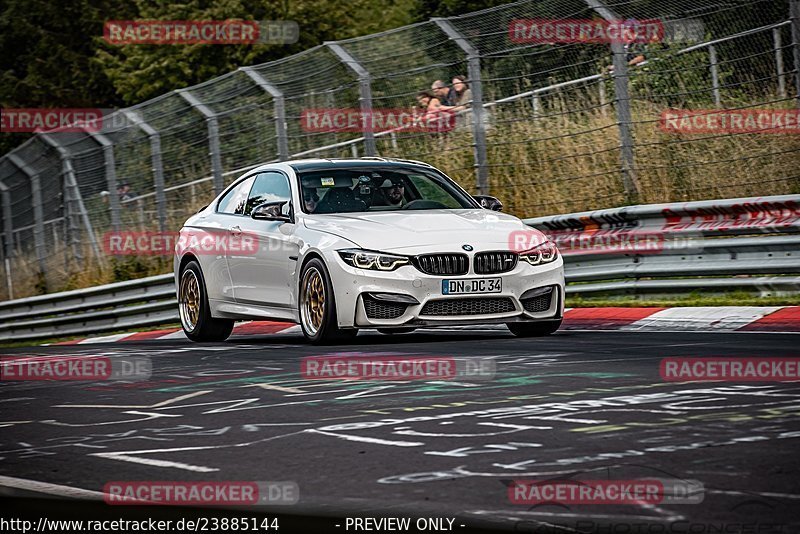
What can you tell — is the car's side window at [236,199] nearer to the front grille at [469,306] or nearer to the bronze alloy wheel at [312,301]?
the bronze alloy wheel at [312,301]

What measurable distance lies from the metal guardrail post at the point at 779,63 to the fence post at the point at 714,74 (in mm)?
651

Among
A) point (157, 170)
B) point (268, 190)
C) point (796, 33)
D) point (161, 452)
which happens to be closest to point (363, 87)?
point (268, 190)

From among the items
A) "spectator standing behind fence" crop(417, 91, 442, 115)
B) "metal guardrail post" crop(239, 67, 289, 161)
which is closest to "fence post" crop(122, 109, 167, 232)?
"metal guardrail post" crop(239, 67, 289, 161)

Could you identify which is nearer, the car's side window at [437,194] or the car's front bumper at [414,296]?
the car's front bumper at [414,296]

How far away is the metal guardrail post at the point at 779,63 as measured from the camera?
1353 centimetres

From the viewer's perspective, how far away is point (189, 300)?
1392cm

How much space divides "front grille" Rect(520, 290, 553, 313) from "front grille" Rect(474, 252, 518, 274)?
0.30 metres

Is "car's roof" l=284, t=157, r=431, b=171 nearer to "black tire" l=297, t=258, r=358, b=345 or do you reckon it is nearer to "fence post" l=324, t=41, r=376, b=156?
"black tire" l=297, t=258, r=358, b=345

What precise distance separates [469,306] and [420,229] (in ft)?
2.42

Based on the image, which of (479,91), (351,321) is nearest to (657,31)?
Answer: (479,91)

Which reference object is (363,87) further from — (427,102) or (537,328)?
(537,328)

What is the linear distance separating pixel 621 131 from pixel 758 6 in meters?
1.83

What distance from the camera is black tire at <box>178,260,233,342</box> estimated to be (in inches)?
531

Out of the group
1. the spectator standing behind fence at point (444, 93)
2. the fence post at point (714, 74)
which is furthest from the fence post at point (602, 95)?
the spectator standing behind fence at point (444, 93)
